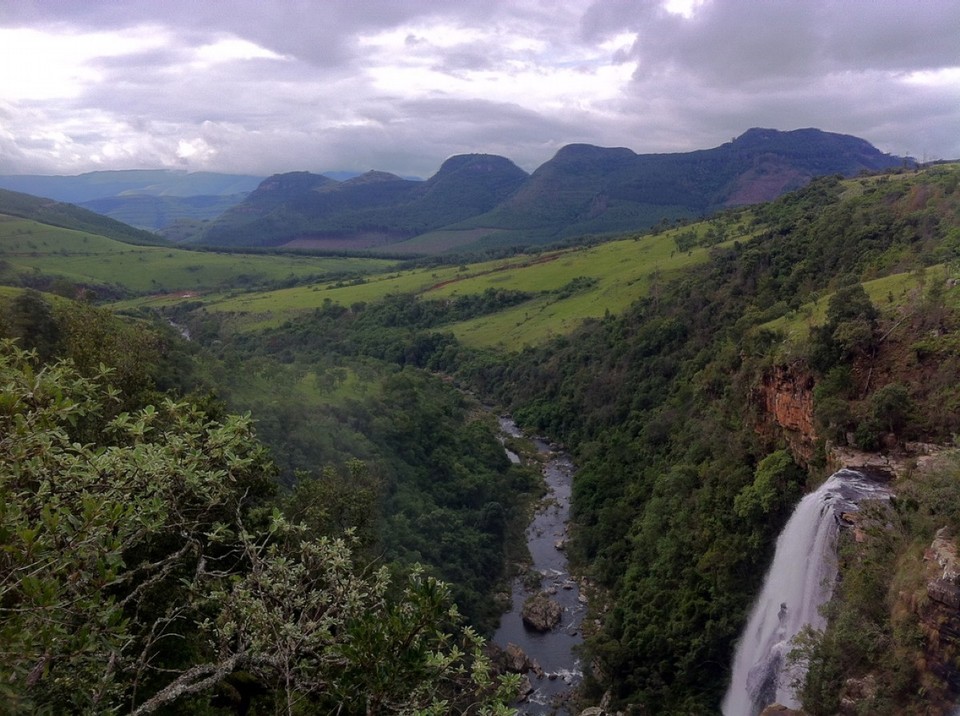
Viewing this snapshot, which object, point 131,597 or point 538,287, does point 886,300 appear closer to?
point 131,597

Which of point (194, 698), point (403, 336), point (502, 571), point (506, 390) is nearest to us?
point (194, 698)

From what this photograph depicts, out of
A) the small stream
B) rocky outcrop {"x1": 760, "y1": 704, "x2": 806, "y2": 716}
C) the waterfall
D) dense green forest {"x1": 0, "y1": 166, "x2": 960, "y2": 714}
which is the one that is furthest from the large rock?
rocky outcrop {"x1": 760, "y1": 704, "x2": 806, "y2": 716}

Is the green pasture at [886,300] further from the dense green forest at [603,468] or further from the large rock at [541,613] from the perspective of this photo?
the large rock at [541,613]

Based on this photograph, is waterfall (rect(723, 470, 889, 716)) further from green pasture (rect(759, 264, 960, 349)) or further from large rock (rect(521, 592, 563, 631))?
large rock (rect(521, 592, 563, 631))

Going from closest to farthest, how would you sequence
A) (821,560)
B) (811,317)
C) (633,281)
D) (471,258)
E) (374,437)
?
(821,560) < (811,317) < (374,437) < (633,281) < (471,258)

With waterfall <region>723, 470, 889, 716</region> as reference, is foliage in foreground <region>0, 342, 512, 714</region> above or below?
above

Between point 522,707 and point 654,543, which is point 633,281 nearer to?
point 654,543

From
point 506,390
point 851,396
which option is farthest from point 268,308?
point 851,396
